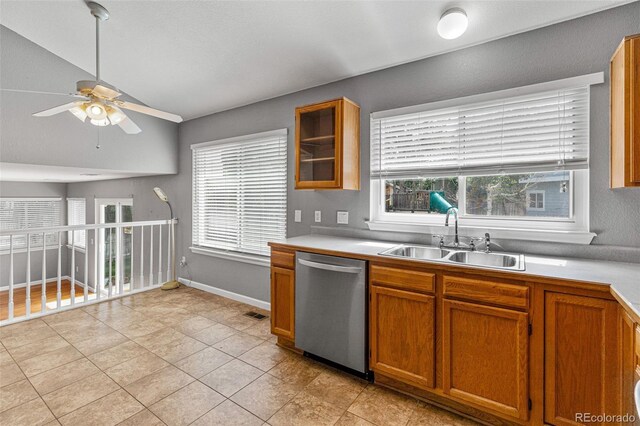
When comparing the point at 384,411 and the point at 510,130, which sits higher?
the point at 510,130

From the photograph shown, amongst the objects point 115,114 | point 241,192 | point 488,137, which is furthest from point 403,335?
point 115,114

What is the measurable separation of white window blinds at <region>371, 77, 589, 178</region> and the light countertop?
654mm

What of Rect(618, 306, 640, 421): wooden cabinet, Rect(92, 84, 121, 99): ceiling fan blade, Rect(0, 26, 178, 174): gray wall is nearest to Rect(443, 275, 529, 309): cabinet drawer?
Rect(618, 306, 640, 421): wooden cabinet

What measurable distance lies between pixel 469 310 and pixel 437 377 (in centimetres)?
50

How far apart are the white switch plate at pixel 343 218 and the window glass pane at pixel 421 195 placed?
15.6 inches

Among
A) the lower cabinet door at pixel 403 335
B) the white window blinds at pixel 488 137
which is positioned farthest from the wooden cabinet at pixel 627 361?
the white window blinds at pixel 488 137

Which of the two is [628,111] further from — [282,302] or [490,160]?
[282,302]

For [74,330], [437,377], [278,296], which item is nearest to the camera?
[437,377]

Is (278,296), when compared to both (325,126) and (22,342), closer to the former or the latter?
(325,126)

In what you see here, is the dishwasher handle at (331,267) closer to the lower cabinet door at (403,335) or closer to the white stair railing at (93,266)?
the lower cabinet door at (403,335)

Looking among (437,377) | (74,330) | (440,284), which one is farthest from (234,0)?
(74,330)

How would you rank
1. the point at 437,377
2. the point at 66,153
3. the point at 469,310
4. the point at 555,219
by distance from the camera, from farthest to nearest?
the point at 66,153 → the point at 555,219 → the point at 437,377 → the point at 469,310

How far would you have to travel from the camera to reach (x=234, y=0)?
230cm

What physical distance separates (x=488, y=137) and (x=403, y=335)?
1.61 m
